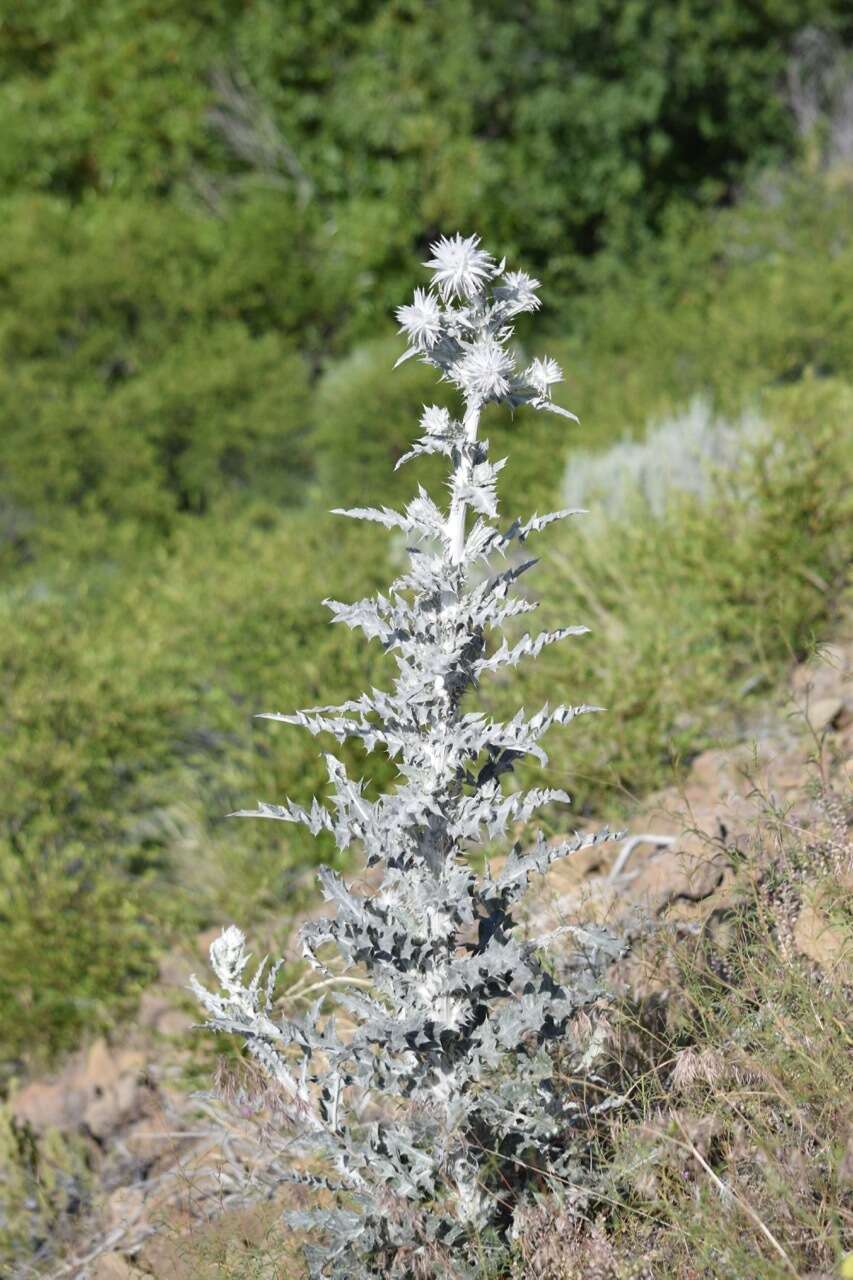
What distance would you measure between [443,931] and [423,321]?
1.10 metres

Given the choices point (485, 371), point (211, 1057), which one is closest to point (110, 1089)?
point (211, 1057)

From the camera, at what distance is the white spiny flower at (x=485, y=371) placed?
233cm

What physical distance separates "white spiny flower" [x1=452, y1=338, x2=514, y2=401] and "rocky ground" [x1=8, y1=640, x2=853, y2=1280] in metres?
1.03

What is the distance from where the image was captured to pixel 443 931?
2416 millimetres

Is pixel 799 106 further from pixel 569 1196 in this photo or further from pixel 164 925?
pixel 569 1196

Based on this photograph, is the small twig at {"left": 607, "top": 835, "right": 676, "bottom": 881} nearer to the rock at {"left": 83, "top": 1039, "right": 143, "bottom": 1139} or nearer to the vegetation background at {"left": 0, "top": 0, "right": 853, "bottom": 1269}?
the vegetation background at {"left": 0, "top": 0, "right": 853, "bottom": 1269}

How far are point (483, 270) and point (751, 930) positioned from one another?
158 centimetres

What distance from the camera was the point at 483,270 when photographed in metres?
2.31

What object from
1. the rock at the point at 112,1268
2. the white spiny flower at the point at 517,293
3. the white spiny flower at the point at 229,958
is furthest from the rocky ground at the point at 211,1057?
the white spiny flower at the point at 517,293

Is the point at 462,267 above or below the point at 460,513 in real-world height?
above

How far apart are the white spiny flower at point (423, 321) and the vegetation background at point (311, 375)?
95.4 inches

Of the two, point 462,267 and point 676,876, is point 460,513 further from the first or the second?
point 676,876

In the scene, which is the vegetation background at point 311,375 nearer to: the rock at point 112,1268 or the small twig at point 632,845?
the small twig at point 632,845

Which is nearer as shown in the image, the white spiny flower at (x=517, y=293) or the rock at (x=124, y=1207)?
the white spiny flower at (x=517, y=293)
